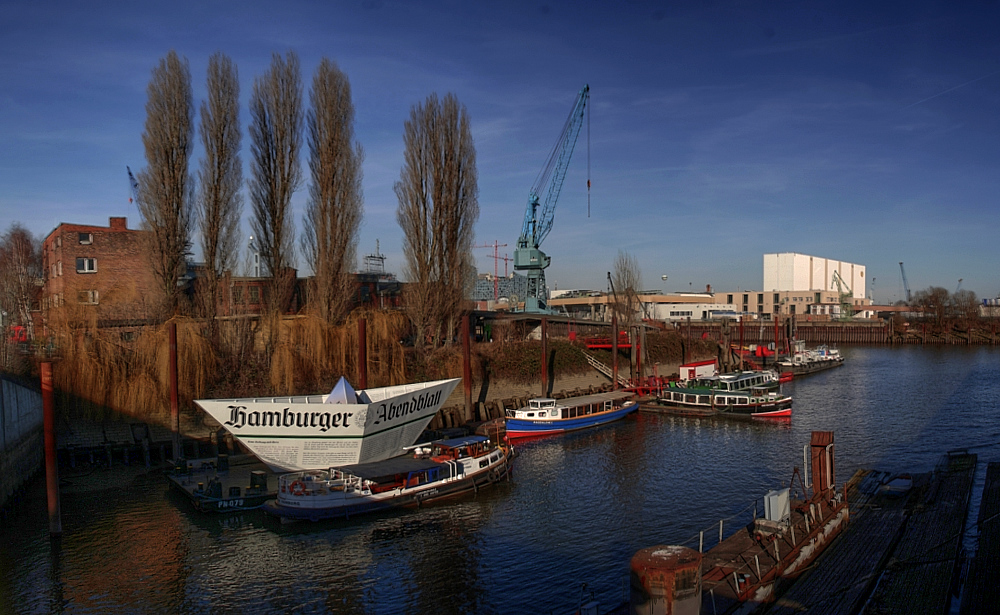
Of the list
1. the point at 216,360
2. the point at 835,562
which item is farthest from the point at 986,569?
the point at 216,360

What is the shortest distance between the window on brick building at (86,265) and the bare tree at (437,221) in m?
20.6

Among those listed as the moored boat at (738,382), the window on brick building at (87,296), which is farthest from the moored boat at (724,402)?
the window on brick building at (87,296)

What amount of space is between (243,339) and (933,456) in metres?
37.2

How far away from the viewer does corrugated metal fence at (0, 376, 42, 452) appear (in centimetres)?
2177

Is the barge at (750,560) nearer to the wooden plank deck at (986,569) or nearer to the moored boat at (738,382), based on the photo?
the wooden plank deck at (986,569)

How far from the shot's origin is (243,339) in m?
36.5

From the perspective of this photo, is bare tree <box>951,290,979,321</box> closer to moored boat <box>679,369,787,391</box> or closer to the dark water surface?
moored boat <box>679,369,787,391</box>

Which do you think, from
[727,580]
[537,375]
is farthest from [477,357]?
[727,580]

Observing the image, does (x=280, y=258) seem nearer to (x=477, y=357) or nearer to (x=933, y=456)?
(x=477, y=357)

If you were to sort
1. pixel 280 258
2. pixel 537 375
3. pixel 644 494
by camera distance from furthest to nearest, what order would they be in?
pixel 537 375, pixel 280 258, pixel 644 494

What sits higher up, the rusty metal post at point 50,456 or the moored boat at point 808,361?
the rusty metal post at point 50,456

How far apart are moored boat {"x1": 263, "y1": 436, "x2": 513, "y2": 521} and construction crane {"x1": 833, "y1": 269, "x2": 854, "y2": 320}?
436 feet

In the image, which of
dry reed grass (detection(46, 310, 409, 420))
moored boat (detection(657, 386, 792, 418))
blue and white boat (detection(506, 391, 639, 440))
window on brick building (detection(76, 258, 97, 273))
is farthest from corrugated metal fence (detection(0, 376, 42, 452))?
moored boat (detection(657, 386, 792, 418))

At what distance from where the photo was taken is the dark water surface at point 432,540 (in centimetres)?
1709
